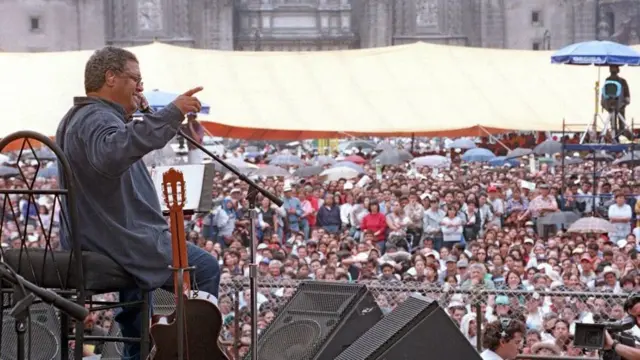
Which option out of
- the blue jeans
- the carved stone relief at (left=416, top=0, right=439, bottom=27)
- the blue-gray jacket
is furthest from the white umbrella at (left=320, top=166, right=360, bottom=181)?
the carved stone relief at (left=416, top=0, right=439, bottom=27)

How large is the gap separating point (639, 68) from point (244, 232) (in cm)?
1250

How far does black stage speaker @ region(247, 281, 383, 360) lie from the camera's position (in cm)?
707

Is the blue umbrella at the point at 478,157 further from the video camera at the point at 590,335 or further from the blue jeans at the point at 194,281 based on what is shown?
the blue jeans at the point at 194,281

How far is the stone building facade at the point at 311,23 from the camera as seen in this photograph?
70688mm

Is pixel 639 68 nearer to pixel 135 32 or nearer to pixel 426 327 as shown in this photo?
pixel 426 327

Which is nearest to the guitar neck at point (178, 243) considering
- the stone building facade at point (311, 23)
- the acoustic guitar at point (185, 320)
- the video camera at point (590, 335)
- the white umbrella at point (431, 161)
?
the acoustic guitar at point (185, 320)

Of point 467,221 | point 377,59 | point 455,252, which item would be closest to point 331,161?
point 377,59

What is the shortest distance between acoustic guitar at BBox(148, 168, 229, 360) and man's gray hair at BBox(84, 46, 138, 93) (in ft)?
1.52

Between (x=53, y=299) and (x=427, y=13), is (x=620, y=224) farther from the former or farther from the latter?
(x=427, y=13)

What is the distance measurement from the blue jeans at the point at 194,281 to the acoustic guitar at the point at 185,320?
10 centimetres

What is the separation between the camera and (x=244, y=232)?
21.5 meters

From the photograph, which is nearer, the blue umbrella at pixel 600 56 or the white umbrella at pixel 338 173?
the blue umbrella at pixel 600 56

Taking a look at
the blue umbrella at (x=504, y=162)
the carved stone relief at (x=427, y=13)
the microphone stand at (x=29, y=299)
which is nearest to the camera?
the microphone stand at (x=29, y=299)

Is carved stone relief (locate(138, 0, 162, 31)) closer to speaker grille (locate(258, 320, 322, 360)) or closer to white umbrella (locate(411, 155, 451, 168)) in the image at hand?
white umbrella (locate(411, 155, 451, 168))
